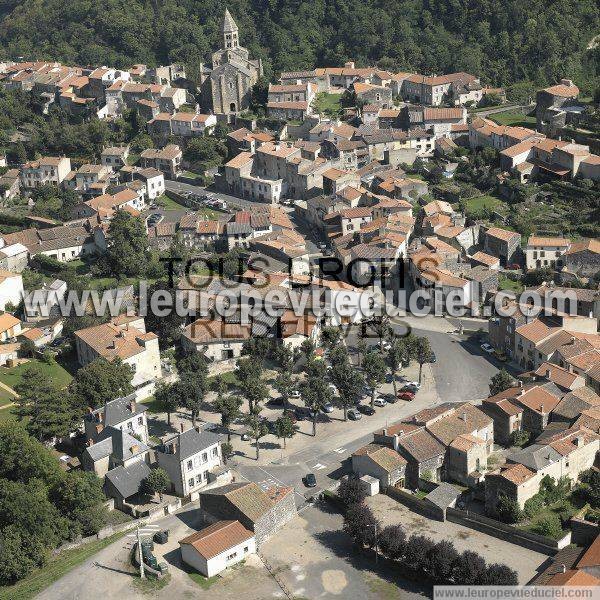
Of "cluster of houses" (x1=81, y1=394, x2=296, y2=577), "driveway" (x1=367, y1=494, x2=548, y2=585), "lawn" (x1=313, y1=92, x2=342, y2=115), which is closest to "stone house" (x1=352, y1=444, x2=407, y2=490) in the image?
"driveway" (x1=367, y1=494, x2=548, y2=585)

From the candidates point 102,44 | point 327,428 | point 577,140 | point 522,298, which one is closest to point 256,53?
point 102,44

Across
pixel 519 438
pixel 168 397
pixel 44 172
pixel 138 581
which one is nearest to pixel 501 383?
pixel 519 438

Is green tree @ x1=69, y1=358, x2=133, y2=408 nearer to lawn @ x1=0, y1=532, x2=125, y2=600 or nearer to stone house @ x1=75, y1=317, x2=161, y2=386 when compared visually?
stone house @ x1=75, y1=317, x2=161, y2=386

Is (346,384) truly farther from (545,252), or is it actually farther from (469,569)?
(545,252)

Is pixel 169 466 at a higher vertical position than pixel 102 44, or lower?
lower

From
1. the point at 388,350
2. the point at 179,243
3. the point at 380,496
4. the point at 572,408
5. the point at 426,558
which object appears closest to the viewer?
the point at 426,558

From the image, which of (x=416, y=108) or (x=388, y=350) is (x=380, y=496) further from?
(x=416, y=108)

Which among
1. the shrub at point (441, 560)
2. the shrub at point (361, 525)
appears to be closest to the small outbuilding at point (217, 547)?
the shrub at point (361, 525)
